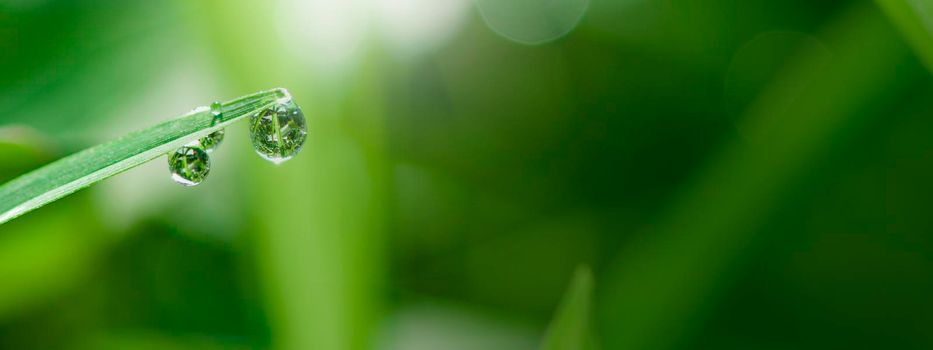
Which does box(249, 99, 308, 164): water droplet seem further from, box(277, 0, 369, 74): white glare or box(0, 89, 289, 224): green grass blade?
box(277, 0, 369, 74): white glare

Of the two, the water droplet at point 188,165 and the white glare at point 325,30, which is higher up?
the white glare at point 325,30

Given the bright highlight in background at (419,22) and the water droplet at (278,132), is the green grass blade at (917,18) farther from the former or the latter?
the bright highlight in background at (419,22)

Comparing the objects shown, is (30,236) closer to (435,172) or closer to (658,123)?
(435,172)

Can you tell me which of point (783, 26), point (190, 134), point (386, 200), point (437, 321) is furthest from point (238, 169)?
point (783, 26)

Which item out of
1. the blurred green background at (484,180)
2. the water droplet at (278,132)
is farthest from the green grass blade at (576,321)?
the water droplet at (278,132)

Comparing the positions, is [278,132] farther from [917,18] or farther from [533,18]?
[533,18]

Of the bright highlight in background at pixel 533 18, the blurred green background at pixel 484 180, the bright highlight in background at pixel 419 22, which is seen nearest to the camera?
the blurred green background at pixel 484 180

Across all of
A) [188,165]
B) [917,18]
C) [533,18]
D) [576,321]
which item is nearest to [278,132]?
[188,165]
